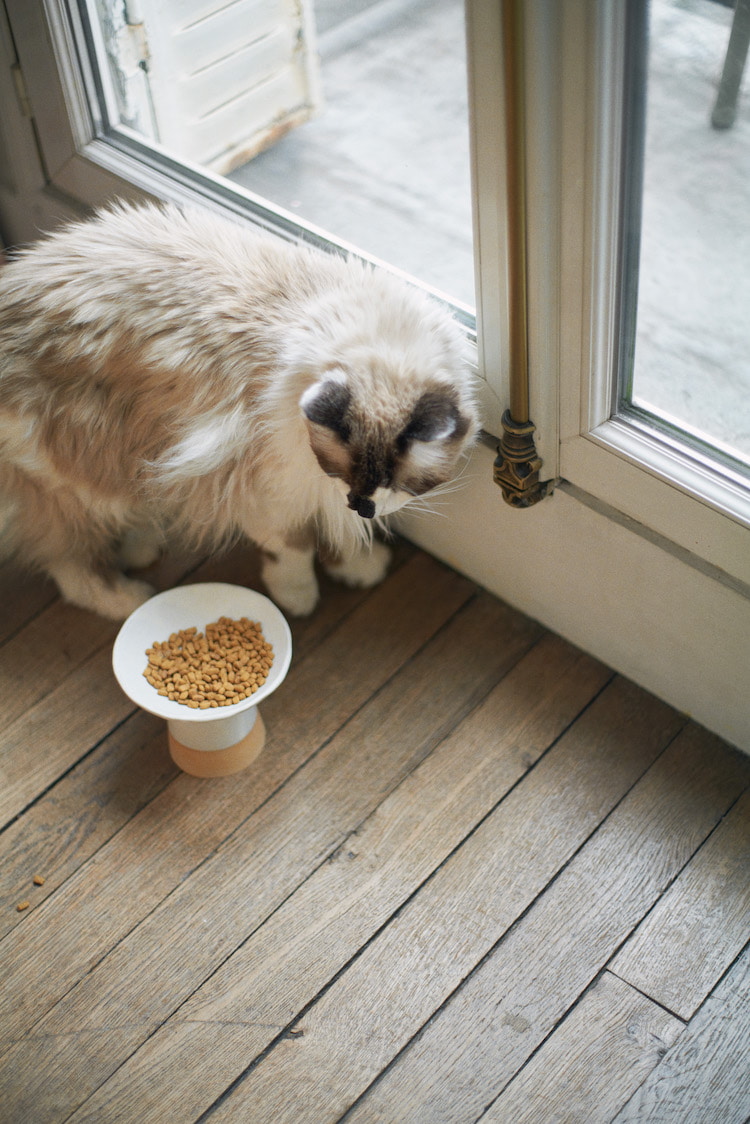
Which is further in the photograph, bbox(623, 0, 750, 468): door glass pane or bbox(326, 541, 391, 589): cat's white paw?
bbox(326, 541, 391, 589): cat's white paw

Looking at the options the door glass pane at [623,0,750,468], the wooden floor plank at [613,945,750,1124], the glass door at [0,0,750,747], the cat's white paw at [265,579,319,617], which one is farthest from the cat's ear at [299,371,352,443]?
the wooden floor plank at [613,945,750,1124]

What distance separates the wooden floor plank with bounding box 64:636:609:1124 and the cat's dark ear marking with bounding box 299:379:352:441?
0.72m

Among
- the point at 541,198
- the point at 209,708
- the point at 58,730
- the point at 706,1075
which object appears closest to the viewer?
the point at 541,198

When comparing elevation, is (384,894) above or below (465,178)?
below

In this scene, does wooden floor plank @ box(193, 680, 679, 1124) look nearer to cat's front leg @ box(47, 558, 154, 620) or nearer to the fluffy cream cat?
the fluffy cream cat

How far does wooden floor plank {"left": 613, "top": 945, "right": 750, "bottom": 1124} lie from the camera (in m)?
1.34

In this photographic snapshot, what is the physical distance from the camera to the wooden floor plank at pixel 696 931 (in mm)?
1445

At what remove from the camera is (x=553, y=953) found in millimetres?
1488

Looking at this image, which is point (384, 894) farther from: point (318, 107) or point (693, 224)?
point (318, 107)

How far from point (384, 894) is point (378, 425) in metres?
0.77

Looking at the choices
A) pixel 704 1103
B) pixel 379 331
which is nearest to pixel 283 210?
pixel 379 331

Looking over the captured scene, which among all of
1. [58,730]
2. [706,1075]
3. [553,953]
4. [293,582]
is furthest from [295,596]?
[706,1075]

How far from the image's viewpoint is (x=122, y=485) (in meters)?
1.63

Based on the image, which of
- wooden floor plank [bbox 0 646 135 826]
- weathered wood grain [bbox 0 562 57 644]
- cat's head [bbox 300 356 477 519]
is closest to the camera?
cat's head [bbox 300 356 477 519]
